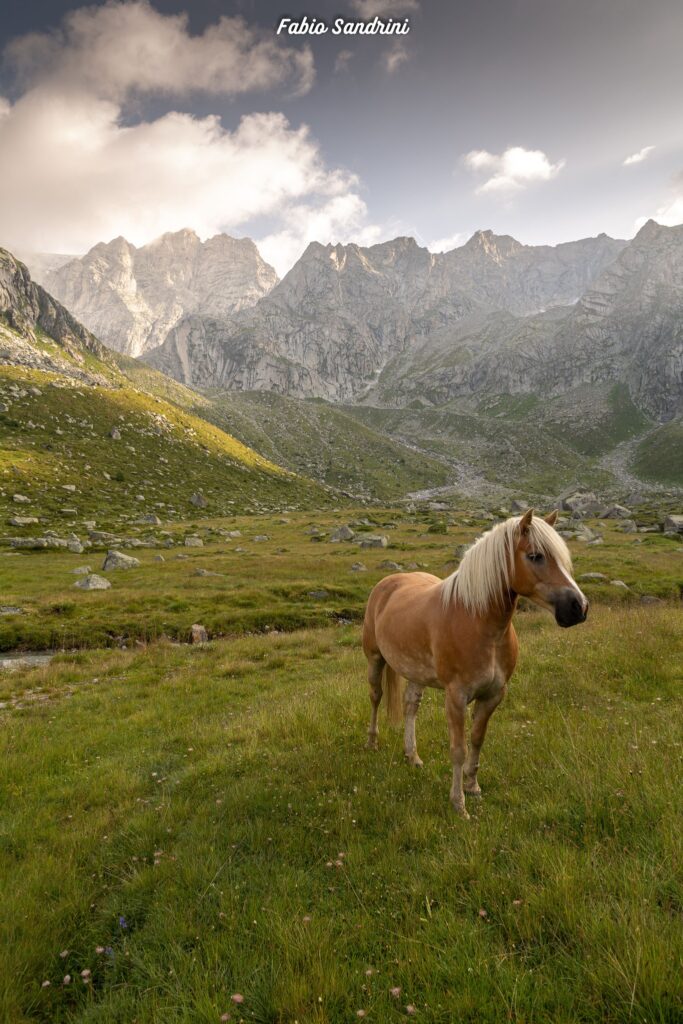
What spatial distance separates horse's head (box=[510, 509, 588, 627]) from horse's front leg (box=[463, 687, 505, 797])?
168cm

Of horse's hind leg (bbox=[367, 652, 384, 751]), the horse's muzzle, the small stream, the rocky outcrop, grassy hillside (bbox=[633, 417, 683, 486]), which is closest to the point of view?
the horse's muzzle

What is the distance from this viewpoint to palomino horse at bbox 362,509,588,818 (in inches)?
222

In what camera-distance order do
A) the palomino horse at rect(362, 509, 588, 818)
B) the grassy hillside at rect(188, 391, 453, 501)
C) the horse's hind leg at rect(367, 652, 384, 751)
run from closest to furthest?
the palomino horse at rect(362, 509, 588, 818) → the horse's hind leg at rect(367, 652, 384, 751) → the grassy hillside at rect(188, 391, 453, 501)

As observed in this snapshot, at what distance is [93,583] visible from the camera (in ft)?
94.9

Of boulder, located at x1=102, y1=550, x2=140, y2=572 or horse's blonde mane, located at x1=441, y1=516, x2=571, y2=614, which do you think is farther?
boulder, located at x1=102, y1=550, x2=140, y2=572

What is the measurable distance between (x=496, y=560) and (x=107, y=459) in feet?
270

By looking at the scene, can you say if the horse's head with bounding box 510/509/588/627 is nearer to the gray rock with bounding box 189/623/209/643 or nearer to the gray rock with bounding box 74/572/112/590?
the gray rock with bounding box 189/623/209/643

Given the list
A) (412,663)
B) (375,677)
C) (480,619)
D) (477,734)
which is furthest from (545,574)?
(375,677)

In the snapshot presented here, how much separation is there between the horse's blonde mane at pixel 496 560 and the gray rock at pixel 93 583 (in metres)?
28.4

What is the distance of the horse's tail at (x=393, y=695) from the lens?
8852 mm

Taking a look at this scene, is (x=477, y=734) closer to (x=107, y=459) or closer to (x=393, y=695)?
(x=393, y=695)

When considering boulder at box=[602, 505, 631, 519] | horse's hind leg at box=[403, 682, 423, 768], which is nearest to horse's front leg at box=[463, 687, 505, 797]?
horse's hind leg at box=[403, 682, 423, 768]

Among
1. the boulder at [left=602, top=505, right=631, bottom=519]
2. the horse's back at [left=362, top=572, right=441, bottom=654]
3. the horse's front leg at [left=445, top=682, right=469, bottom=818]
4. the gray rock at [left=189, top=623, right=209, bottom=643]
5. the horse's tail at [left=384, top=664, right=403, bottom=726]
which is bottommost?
the boulder at [left=602, top=505, right=631, bottom=519]

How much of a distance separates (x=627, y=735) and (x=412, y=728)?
11.1 feet
